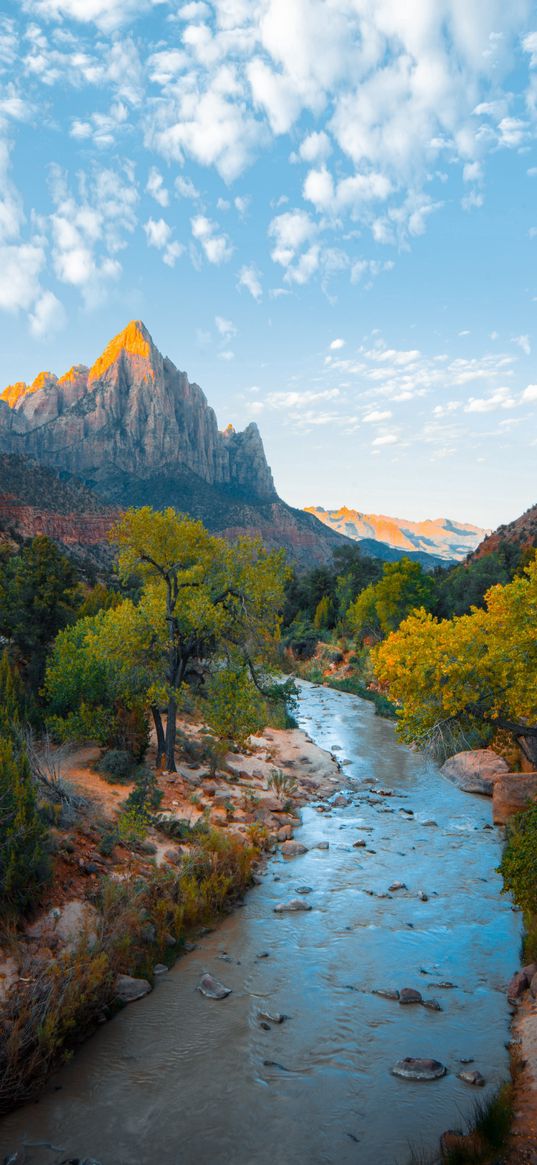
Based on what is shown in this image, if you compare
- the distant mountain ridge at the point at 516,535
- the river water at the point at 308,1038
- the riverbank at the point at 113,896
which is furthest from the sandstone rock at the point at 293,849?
the distant mountain ridge at the point at 516,535

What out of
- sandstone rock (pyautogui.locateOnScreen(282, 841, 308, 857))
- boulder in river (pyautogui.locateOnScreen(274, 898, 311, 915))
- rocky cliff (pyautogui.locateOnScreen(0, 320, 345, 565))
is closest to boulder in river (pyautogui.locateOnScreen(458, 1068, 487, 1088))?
boulder in river (pyautogui.locateOnScreen(274, 898, 311, 915))

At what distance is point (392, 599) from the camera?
2067 inches

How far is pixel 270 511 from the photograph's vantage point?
565ft

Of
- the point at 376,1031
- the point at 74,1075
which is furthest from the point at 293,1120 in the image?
the point at 74,1075

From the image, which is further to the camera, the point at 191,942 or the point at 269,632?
the point at 269,632

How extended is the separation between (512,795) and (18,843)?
13466mm

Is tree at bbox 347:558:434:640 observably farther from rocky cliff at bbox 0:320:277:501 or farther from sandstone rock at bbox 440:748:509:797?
rocky cliff at bbox 0:320:277:501

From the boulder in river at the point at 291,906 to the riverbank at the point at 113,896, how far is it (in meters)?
0.88

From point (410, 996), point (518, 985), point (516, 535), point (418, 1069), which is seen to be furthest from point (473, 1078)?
point (516, 535)

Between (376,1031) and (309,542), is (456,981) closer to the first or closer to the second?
(376,1031)

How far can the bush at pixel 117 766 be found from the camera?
56.6ft

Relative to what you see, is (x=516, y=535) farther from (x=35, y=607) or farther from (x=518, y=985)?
(x=518, y=985)

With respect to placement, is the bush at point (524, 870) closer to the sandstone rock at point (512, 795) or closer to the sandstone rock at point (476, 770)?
the sandstone rock at point (512, 795)

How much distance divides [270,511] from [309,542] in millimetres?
14030
